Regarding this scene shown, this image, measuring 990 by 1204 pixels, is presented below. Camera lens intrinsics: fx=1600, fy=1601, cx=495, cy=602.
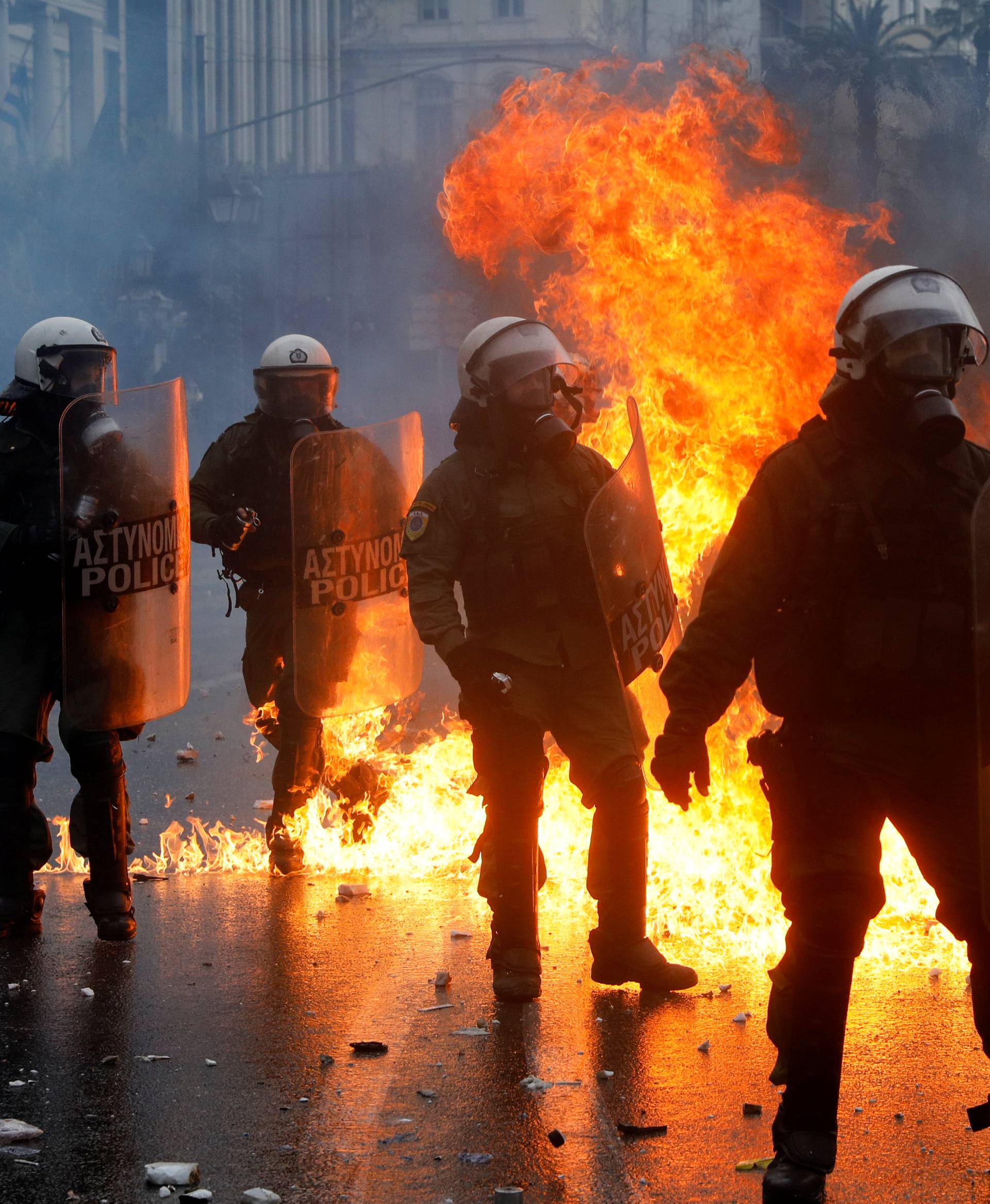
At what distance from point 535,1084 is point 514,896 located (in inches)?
34.3

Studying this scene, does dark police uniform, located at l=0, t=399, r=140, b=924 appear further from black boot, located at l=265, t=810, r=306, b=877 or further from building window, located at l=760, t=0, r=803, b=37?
building window, located at l=760, t=0, r=803, b=37

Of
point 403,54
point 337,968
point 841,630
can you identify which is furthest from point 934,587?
point 403,54

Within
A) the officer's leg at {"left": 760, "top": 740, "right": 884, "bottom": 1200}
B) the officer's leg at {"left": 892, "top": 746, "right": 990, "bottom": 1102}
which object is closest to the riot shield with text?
the officer's leg at {"left": 760, "top": 740, "right": 884, "bottom": 1200}

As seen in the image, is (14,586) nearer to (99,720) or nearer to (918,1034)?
(99,720)

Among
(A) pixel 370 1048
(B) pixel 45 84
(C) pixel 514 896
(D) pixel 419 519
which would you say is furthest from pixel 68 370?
(B) pixel 45 84

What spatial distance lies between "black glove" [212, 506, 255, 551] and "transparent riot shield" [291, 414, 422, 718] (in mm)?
176

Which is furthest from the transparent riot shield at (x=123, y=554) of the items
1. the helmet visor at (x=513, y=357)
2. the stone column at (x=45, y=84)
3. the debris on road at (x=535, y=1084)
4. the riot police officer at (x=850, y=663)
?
the stone column at (x=45, y=84)

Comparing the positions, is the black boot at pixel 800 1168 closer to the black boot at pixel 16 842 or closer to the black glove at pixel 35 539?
the black boot at pixel 16 842

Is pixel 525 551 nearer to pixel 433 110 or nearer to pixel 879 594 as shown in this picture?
pixel 879 594

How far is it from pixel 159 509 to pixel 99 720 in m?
0.69

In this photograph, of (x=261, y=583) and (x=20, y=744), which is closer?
(x=20, y=744)

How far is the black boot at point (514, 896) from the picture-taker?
439cm

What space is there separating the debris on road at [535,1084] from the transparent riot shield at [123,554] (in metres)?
1.98

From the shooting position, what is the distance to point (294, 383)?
6.27 meters
